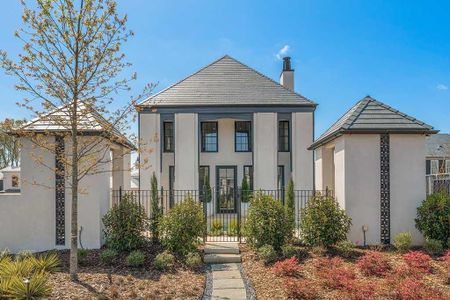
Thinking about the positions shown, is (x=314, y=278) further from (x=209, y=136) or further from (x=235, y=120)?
(x=209, y=136)

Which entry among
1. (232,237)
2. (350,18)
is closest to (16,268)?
(232,237)

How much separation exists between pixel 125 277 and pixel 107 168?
4.15m

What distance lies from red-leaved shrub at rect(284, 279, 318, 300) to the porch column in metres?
10.8

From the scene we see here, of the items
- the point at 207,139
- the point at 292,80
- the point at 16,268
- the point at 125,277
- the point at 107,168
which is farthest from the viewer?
the point at 292,80

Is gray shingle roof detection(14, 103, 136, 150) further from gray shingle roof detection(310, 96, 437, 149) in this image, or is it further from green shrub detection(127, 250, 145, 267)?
gray shingle roof detection(310, 96, 437, 149)

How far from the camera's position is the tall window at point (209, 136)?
18750 millimetres

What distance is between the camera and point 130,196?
9406 mm

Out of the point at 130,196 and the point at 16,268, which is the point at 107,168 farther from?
the point at 16,268

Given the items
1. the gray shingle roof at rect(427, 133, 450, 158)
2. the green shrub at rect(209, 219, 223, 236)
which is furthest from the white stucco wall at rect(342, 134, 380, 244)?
the gray shingle roof at rect(427, 133, 450, 158)

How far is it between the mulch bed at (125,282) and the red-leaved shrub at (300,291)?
6.02 ft

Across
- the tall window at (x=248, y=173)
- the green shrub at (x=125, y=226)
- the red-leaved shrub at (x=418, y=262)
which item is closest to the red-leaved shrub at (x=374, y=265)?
the red-leaved shrub at (x=418, y=262)

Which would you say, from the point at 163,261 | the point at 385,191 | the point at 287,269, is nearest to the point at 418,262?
the point at 385,191

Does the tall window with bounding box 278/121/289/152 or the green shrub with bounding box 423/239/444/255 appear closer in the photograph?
the green shrub with bounding box 423/239/444/255

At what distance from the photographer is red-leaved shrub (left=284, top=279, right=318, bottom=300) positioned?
239 inches
